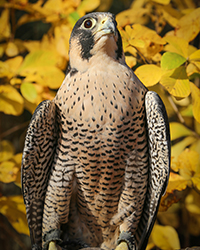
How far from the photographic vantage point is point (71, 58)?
129 cm

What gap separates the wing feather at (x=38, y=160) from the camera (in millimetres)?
1270

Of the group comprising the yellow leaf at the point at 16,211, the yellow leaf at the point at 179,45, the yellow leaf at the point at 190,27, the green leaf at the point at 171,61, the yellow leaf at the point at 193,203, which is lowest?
the yellow leaf at the point at 16,211

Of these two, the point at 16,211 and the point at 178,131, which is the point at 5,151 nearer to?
the point at 16,211

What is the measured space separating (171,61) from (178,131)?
2.19 feet

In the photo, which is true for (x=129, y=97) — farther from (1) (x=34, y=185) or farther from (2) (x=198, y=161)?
(2) (x=198, y=161)

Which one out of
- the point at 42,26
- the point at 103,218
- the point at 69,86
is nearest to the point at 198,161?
the point at 103,218

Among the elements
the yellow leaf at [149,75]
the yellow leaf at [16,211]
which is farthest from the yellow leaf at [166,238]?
the yellow leaf at [149,75]

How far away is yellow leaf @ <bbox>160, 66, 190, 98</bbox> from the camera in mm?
1404

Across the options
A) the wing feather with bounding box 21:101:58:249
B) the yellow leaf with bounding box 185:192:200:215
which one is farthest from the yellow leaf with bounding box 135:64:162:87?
the yellow leaf with bounding box 185:192:200:215

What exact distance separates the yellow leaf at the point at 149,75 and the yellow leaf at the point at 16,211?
1332 millimetres

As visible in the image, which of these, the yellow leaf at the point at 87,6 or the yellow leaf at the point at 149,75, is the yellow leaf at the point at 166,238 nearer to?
the yellow leaf at the point at 149,75

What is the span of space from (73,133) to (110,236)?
720 millimetres

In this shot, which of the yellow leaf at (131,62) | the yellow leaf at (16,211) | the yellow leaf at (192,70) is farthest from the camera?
the yellow leaf at (16,211)

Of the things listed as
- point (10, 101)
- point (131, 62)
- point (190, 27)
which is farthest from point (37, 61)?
point (190, 27)
